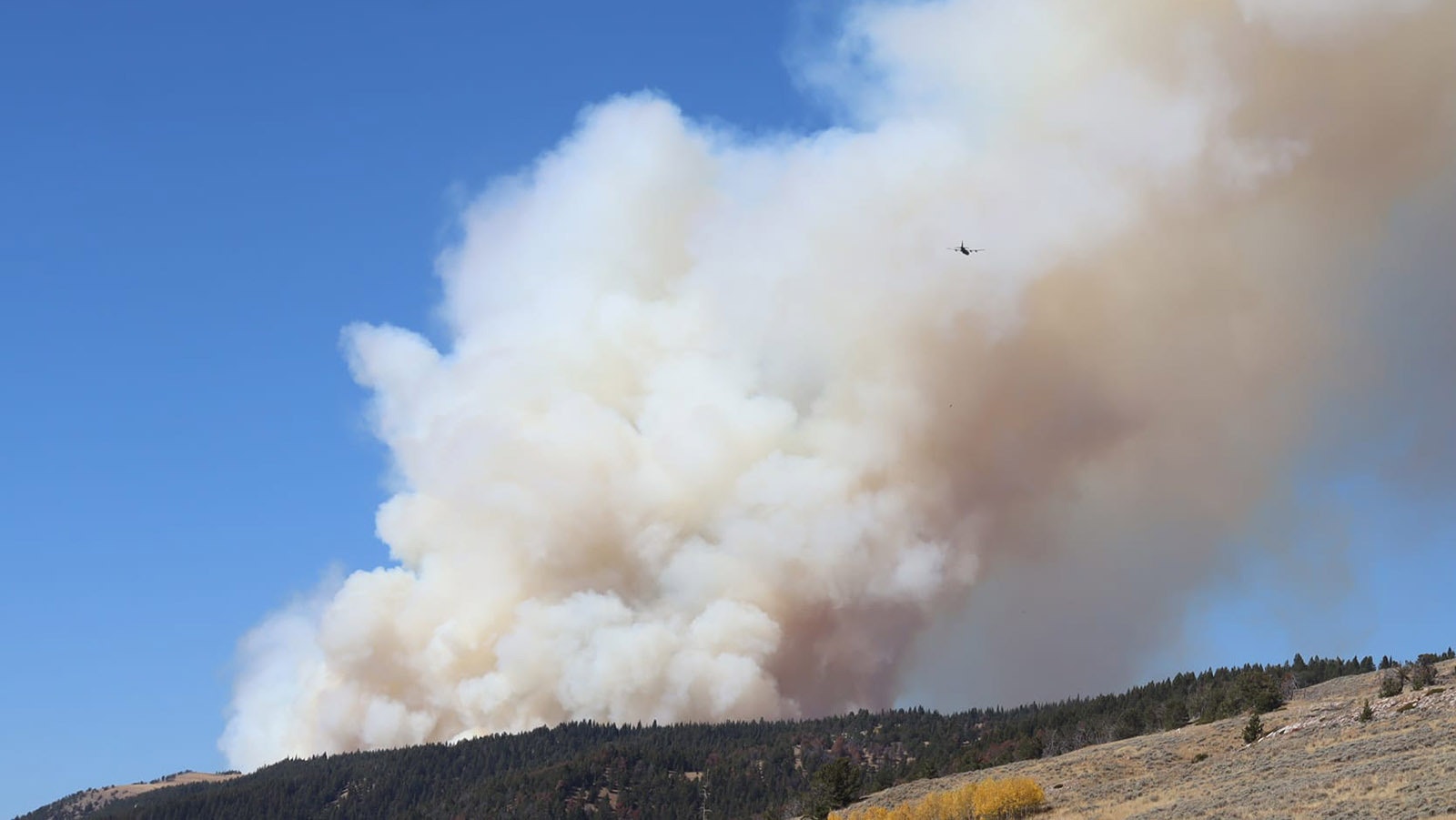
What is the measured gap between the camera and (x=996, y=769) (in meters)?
164

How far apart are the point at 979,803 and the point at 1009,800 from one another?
3.29 m

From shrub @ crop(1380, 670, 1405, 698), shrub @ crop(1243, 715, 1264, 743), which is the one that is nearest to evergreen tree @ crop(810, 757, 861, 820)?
shrub @ crop(1243, 715, 1264, 743)

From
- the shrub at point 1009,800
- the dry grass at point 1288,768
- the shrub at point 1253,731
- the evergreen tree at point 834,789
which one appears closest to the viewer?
the dry grass at point 1288,768

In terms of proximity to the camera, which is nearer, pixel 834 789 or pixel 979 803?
pixel 979 803

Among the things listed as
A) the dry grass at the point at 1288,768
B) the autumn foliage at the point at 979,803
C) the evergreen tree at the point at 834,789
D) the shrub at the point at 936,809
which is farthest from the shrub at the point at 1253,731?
the evergreen tree at the point at 834,789

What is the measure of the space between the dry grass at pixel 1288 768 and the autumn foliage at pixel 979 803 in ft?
9.76

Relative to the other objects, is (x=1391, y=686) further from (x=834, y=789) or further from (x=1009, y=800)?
(x=834, y=789)

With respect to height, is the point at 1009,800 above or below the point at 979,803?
below

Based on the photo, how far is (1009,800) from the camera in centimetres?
12825

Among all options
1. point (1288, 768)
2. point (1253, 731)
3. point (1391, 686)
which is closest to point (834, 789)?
point (1253, 731)

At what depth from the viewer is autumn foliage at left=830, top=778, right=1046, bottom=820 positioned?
128m

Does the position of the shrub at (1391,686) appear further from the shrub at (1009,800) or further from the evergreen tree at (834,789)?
the evergreen tree at (834,789)

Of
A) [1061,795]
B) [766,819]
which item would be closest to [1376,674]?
[1061,795]

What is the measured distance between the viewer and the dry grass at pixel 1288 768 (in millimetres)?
87625
